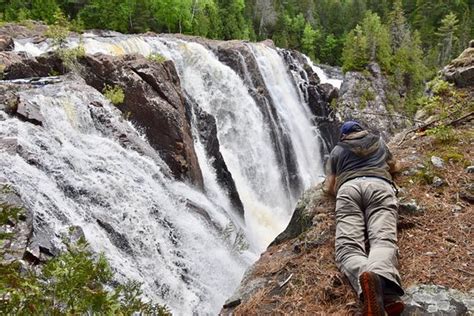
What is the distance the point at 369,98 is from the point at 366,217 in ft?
94.3

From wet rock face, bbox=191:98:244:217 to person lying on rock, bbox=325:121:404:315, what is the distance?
29.7ft

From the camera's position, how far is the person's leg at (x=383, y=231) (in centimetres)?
352

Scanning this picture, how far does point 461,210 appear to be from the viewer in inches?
178

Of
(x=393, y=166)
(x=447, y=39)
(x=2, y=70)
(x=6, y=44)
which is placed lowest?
(x=393, y=166)

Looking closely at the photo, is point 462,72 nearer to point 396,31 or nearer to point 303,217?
point 303,217

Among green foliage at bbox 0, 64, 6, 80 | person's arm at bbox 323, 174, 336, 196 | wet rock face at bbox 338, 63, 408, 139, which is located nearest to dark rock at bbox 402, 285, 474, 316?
person's arm at bbox 323, 174, 336, 196

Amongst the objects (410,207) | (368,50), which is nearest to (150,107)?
(410,207)

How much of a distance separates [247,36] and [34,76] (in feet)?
140

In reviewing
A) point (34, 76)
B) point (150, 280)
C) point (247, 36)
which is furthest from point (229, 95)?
point (247, 36)

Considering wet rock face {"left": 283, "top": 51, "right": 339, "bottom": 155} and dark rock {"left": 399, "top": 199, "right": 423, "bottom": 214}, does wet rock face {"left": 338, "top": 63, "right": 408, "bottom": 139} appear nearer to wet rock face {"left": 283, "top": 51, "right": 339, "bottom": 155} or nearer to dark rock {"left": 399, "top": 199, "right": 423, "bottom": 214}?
wet rock face {"left": 283, "top": 51, "right": 339, "bottom": 155}

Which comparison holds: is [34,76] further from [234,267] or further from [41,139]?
[234,267]

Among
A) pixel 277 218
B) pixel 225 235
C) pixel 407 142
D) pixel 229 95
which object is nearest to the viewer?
pixel 407 142

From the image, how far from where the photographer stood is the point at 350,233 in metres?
4.11

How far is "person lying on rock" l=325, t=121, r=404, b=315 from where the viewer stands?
3.45 metres
